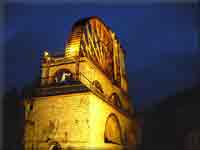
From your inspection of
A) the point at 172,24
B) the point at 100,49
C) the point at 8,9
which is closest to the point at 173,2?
the point at 172,24

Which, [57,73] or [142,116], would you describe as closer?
[57,73]

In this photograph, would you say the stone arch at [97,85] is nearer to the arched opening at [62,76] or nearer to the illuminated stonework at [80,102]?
the illuminated stonework at [80,102]

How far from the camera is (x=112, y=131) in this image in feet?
24.7

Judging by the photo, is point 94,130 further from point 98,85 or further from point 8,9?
Result: point 8,9

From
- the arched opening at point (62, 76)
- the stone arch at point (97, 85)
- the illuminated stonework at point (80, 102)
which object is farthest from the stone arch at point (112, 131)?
the arched opening at point (62, 76)

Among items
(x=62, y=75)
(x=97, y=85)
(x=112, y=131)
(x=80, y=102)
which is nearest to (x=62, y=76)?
(x=62, y=75)

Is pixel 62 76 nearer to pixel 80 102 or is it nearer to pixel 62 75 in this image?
pixel 62 75

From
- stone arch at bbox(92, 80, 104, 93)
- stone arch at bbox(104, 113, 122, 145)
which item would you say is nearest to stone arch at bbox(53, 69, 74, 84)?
stone arch at bbox(92, 80, 104, 93)

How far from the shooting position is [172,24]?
8633 mm

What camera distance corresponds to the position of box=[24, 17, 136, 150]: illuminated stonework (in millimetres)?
6203

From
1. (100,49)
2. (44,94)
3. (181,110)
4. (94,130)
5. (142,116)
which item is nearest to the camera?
(94,130)

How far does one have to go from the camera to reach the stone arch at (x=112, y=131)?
6.95 metres

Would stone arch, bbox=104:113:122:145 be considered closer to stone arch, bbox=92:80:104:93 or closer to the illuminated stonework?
the illuminated stonework

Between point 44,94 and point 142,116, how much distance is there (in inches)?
168
